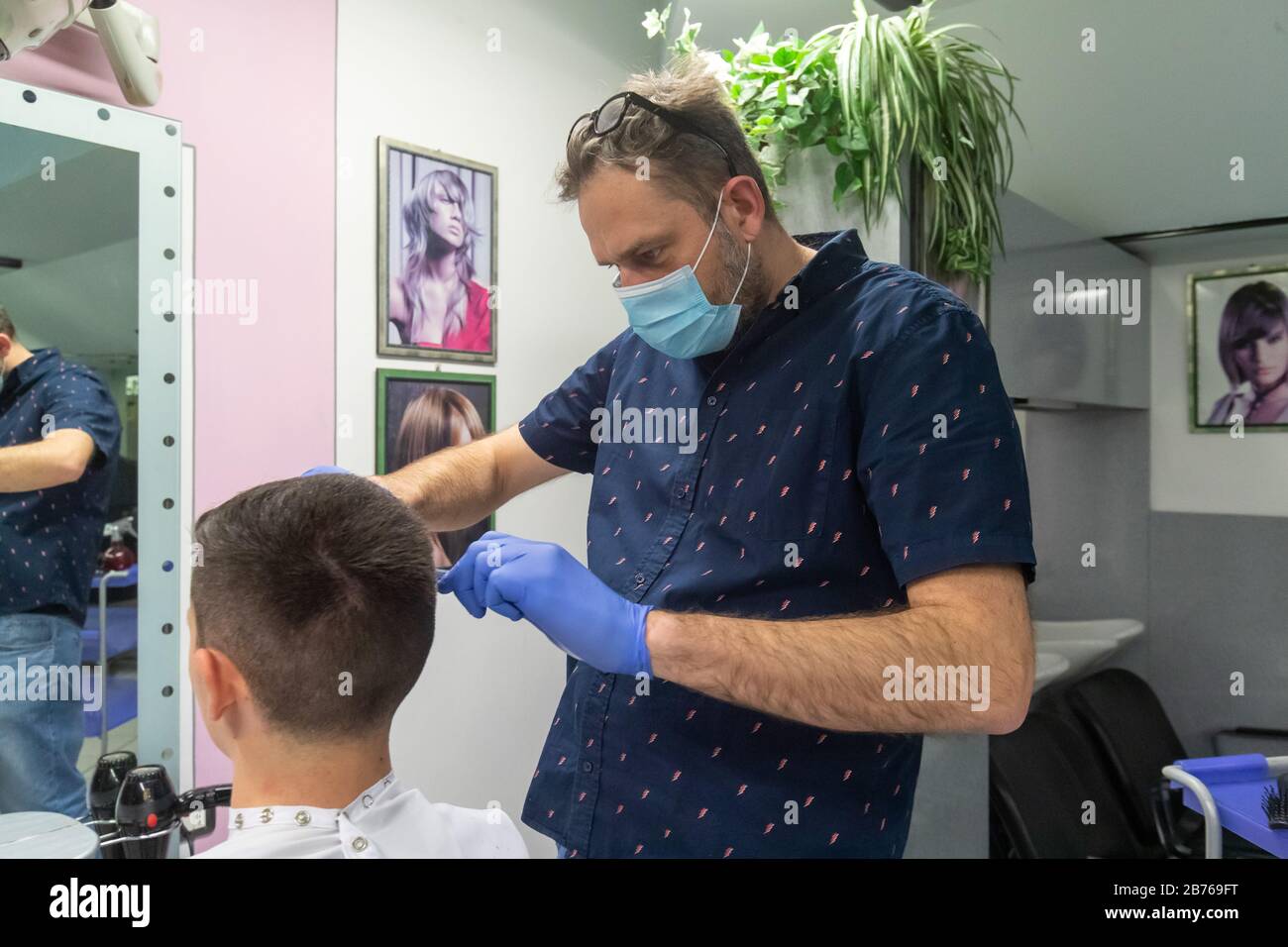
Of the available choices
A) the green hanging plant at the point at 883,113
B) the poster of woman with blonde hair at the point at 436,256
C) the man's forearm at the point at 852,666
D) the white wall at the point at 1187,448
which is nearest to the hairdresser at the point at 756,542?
the man's forearm at the point at 852,666

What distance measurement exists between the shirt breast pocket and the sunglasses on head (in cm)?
41

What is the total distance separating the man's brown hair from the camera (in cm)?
105

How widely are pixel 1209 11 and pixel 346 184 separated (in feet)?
8.30

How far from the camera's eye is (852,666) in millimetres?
826

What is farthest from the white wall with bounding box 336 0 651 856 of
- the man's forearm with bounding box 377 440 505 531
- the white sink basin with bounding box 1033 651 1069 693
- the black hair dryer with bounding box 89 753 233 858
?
the white sink basin with bounding box 1033 651 1069 693

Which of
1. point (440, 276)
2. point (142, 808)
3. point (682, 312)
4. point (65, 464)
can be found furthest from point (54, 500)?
point (682, 312)

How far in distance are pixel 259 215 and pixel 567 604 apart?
43.1 inches

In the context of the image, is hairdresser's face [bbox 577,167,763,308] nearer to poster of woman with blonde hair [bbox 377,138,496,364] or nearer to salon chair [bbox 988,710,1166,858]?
poster of woman with blonde hair [bbox 377,138,496,364]

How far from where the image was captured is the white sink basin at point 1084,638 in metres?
2.83

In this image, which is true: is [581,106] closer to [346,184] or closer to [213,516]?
[346,184]

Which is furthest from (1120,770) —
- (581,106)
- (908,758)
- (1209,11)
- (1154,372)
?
(581,106)

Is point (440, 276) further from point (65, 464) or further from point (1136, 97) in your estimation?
point (1136, 97)

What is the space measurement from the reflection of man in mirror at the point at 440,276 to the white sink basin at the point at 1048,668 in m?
Result: 2.11

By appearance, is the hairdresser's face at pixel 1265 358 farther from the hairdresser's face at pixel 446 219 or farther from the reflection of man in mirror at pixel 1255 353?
the hairdresser's face at pixel 446 219
